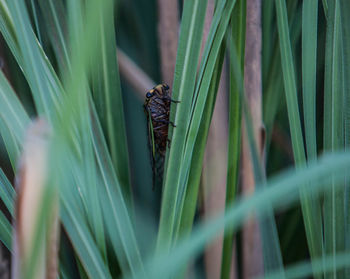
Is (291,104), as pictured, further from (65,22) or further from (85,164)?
(65,22)

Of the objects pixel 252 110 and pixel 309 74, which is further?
pixel 252 110

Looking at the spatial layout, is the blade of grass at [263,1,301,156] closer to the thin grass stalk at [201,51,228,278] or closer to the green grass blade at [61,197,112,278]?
the thin grass stalk at [201,51,228,278]

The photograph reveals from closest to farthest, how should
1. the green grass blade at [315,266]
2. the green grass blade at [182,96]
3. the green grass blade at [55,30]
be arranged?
1. the green grass blade at [315,266]
2. the green grass blade at [182,96]
3. the green grass blade at [55,30]

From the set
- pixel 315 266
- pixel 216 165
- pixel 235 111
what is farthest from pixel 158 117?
pixel 315 266

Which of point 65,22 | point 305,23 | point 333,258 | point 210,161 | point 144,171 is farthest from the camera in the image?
point 144,171

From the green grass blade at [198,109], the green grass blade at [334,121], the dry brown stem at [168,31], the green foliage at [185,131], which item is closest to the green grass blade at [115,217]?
the green foliage at [185,131]

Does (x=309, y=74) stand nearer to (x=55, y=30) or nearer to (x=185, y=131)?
(x=185, y=131)

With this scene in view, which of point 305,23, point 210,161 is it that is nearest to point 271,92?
point 210,161

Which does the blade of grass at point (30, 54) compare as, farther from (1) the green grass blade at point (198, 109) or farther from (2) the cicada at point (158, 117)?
(2) the cicada at point (158, 117)
